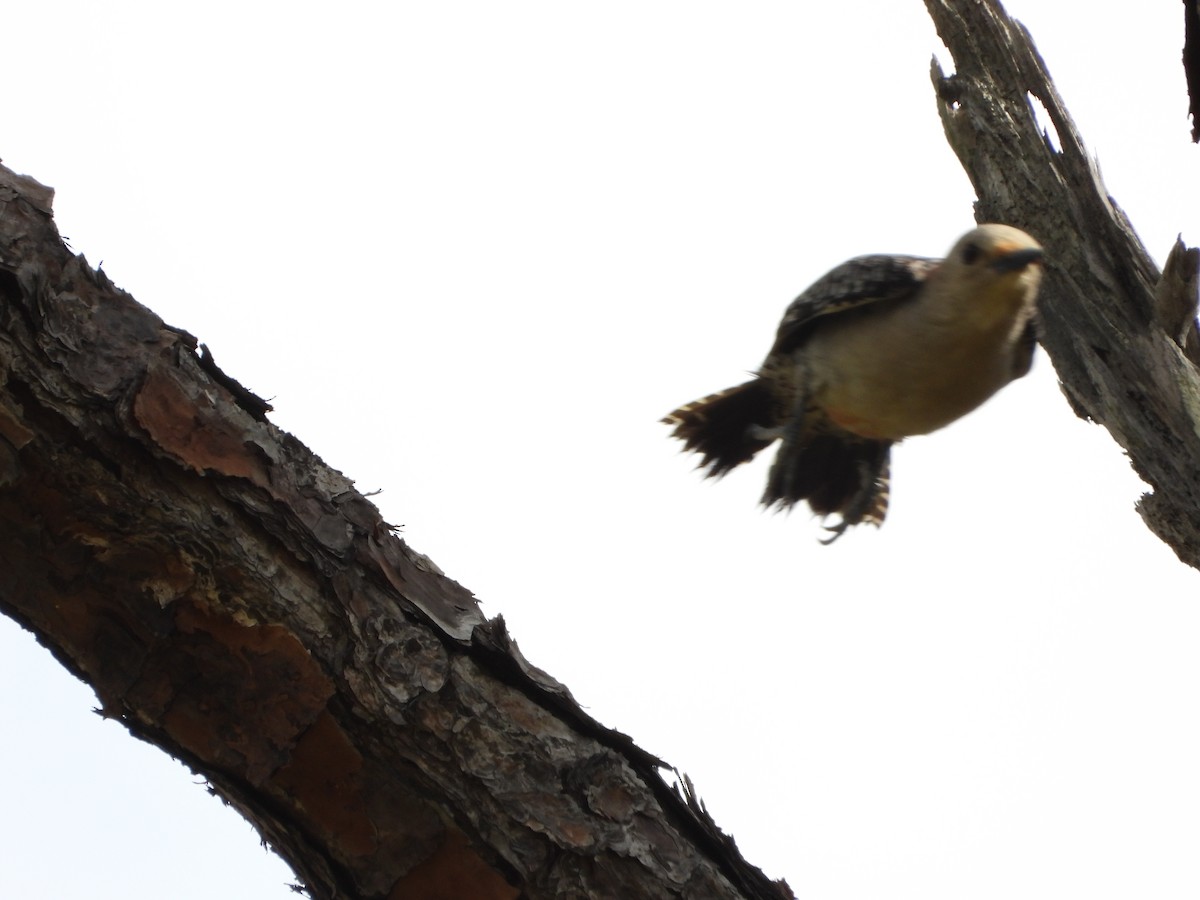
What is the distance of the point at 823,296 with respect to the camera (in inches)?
208

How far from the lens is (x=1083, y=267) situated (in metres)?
3.93

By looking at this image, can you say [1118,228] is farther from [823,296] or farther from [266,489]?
[266,489]

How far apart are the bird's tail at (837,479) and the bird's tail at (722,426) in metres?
0.19

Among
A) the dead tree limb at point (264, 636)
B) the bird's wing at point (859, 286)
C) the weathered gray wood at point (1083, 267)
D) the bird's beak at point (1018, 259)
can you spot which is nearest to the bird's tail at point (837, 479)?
the bird's wing at point (859, 286)

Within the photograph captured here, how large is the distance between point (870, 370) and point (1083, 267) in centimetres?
117

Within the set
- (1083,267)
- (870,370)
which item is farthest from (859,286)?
(1083,267)

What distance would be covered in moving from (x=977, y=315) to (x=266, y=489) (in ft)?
10.4

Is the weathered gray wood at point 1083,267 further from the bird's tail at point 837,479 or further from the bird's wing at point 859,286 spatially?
the bird's tail at point 837,479

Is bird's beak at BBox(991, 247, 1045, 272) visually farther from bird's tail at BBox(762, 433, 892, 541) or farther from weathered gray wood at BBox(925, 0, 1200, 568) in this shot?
bird's tail at BBox(762, 433, 892, 541)

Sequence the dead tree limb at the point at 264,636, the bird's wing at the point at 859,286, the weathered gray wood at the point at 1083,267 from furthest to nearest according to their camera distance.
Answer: the bird's wing at the point at 859,286 < the weathered gray wood at the point at 1083,267 < the dead tree limb at the point at 264,636

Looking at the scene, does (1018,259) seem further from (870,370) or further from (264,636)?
(264,636)

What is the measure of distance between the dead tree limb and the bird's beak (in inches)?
96.3

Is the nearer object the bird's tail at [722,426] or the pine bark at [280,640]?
the pine bark at [280,640]

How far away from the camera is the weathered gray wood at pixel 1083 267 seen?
3.57 meters
